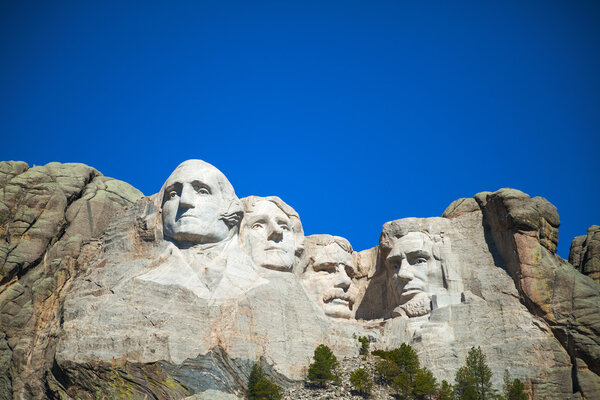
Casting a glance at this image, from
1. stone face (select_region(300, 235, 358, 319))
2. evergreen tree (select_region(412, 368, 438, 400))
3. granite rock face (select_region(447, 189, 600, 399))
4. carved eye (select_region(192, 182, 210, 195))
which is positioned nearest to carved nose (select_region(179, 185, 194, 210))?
carved eye (select_region(192, 182, 210, 195))

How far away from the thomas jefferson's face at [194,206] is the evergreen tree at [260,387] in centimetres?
469

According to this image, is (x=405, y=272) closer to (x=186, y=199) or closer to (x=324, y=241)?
(x=324, y=241)

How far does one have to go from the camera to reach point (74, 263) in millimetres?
29203

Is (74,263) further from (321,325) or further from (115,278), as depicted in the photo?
(321,325)

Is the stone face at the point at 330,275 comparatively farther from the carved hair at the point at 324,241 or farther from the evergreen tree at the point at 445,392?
the evergreen tree at the point at 445,392

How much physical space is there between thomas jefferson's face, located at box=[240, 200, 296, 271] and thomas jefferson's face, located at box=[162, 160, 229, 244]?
1447 millimetres

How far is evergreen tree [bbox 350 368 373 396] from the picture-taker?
2616 centimetres

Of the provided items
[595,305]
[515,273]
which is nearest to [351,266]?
[515,273]

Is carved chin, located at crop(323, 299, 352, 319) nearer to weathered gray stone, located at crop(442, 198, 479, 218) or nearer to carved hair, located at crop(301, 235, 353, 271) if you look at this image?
carved hair, located at crop(301, 235, 353, 271)

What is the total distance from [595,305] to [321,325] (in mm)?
7870

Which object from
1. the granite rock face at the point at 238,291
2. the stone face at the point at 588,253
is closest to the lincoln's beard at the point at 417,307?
the granite rock face at the point at 238,291

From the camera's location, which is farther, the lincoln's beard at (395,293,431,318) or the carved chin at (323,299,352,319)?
the carved chin at (323,299,352,319)

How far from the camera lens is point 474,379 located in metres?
26.6

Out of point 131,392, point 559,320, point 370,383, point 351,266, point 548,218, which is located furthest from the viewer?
point 351,266
